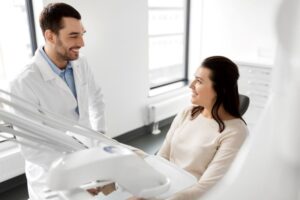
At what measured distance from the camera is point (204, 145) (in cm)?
138

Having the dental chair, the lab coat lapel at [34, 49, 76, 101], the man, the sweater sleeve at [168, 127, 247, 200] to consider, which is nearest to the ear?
the man

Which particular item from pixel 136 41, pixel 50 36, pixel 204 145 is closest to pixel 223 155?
pixel 204 145

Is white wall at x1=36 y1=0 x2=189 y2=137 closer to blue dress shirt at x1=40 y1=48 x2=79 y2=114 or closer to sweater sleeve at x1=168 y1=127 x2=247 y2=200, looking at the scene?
blue dress shirt at x1=40 y1=48 x2=79 y2=114

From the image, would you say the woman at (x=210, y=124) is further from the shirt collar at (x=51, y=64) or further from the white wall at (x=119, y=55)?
the white wall at (x=119, y=55)

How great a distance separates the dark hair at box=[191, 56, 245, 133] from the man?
0.68m

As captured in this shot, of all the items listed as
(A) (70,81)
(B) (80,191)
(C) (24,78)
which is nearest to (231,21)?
(A) (70,81)

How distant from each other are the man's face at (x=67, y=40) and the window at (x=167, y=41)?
6.58 ft

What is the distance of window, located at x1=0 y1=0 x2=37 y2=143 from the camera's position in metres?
2.47

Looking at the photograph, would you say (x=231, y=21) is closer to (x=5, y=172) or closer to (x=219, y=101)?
(x=219, y=101)

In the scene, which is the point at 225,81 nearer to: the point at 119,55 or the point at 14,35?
the point at 119,55

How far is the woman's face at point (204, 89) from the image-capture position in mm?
1450

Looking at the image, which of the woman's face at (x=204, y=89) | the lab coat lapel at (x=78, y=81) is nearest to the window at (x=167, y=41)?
the lab coat lapel at (x=78, y=81)

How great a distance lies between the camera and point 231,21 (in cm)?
382

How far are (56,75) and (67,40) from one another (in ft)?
0.70
